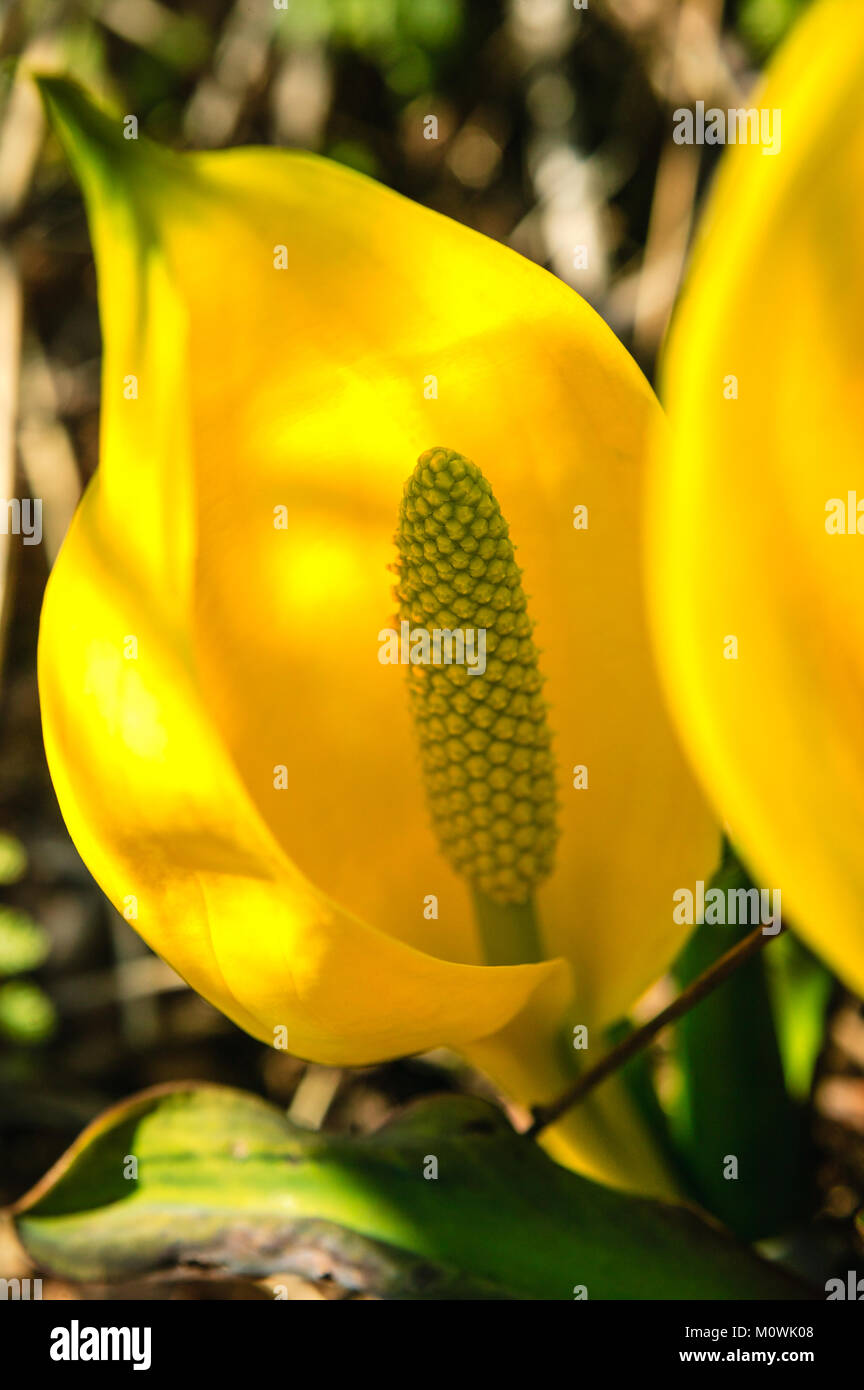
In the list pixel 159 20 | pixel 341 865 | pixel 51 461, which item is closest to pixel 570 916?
pixel 341 865

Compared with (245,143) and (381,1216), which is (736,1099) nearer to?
(381,1216)

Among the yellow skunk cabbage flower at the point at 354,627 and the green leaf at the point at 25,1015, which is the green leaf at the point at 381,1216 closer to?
the yellow skunk cabbage flower at the point at 354,627

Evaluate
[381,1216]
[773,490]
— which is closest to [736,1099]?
[381,1216]

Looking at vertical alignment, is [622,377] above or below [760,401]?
above

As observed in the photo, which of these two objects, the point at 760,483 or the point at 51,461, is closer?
the point at 760,483

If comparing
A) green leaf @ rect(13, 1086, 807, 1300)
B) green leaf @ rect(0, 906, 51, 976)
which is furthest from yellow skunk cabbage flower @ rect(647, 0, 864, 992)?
green leaf @ rect(0, 906, 51, 976)
